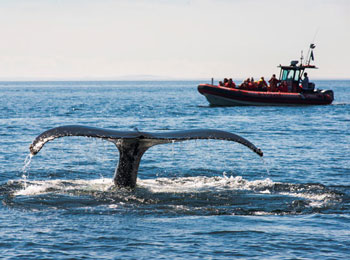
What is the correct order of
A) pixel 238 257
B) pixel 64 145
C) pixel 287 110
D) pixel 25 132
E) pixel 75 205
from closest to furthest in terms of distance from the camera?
pixel 238 257 → pixel 75 205 → pixel 64 145 → pixel 25 132 → pixel 287 110

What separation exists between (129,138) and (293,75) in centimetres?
3725

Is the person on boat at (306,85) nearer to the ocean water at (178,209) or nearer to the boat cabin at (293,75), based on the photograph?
the boat cabin at (293,75)

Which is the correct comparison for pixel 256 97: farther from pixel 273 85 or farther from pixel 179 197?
pixel 179 197

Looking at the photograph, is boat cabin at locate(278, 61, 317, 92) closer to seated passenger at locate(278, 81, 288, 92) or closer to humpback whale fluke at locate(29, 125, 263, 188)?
seated passenger at locate(278, 81, 288, 92)

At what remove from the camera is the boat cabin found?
43969mm

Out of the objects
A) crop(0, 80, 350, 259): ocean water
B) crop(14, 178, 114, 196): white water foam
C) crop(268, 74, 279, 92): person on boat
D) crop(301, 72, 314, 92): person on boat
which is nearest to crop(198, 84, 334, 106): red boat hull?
crop(301, 72, 314, 92): person on boat

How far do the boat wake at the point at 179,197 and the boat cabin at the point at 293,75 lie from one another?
32.7 metres

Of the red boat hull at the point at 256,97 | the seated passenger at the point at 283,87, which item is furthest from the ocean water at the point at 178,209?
the seated passenger at the point at 283,87

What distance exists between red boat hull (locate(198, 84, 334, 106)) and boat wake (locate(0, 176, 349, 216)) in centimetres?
3183

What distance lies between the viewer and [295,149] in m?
20.2

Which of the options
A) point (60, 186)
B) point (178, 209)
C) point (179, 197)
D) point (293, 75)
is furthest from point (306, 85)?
point (178, 209)

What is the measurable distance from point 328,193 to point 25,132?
18.1m

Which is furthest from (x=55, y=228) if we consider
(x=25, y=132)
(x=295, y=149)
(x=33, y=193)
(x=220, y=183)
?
(x=25, y=132)

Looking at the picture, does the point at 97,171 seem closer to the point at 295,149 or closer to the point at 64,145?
the point at 64,145
